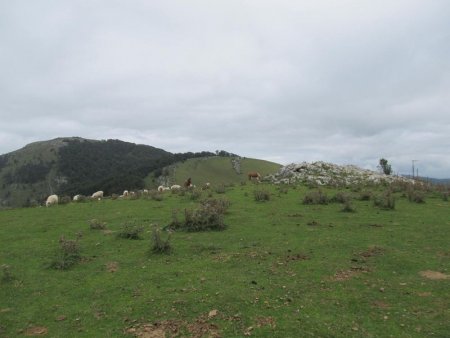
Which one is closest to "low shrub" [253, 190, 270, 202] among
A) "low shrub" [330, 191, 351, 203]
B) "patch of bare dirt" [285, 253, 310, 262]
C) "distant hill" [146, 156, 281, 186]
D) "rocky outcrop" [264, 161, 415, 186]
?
"low shrub" [330, 191, 351, 203]

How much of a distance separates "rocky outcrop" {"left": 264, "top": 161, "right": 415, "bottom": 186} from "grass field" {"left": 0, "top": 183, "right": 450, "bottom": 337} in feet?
68.6

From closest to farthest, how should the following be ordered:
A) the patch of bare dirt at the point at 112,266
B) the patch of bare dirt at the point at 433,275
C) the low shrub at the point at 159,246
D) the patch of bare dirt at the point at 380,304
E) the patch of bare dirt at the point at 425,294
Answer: the patch of bare dirt at the point at 380,304 → the patch of bare dirt at the point at 425,294 → the patch of bare dirt at the point at 433,275 → the patch of bare dirt at the point at 112,266 → the low shrub at the point at 159,246

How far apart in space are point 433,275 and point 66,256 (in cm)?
→ 1089

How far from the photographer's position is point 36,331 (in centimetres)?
829

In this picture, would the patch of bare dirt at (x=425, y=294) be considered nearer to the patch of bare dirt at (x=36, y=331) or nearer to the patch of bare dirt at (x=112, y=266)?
the patch of bare dirt at (x=112, y=266)

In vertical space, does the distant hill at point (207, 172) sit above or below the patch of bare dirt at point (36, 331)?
above

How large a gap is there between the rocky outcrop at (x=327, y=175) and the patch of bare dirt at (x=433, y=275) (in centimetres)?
Result: 2596

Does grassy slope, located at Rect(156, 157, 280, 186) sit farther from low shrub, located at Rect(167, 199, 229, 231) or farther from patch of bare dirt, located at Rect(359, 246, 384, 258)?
patch of bare dirt, located at Rect(359, 246, 384, 258)

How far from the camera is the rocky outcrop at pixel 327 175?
39.1 m

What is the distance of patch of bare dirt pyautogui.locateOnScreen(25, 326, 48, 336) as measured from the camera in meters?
8.17

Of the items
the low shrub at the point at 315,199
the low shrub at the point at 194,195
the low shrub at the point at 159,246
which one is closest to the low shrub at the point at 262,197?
the low shrub at the point at 315,199

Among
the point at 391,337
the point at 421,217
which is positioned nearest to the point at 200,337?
the point at 391,337

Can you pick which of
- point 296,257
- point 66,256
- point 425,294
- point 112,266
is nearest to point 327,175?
point 296,257

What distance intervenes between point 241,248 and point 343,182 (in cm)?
2672
